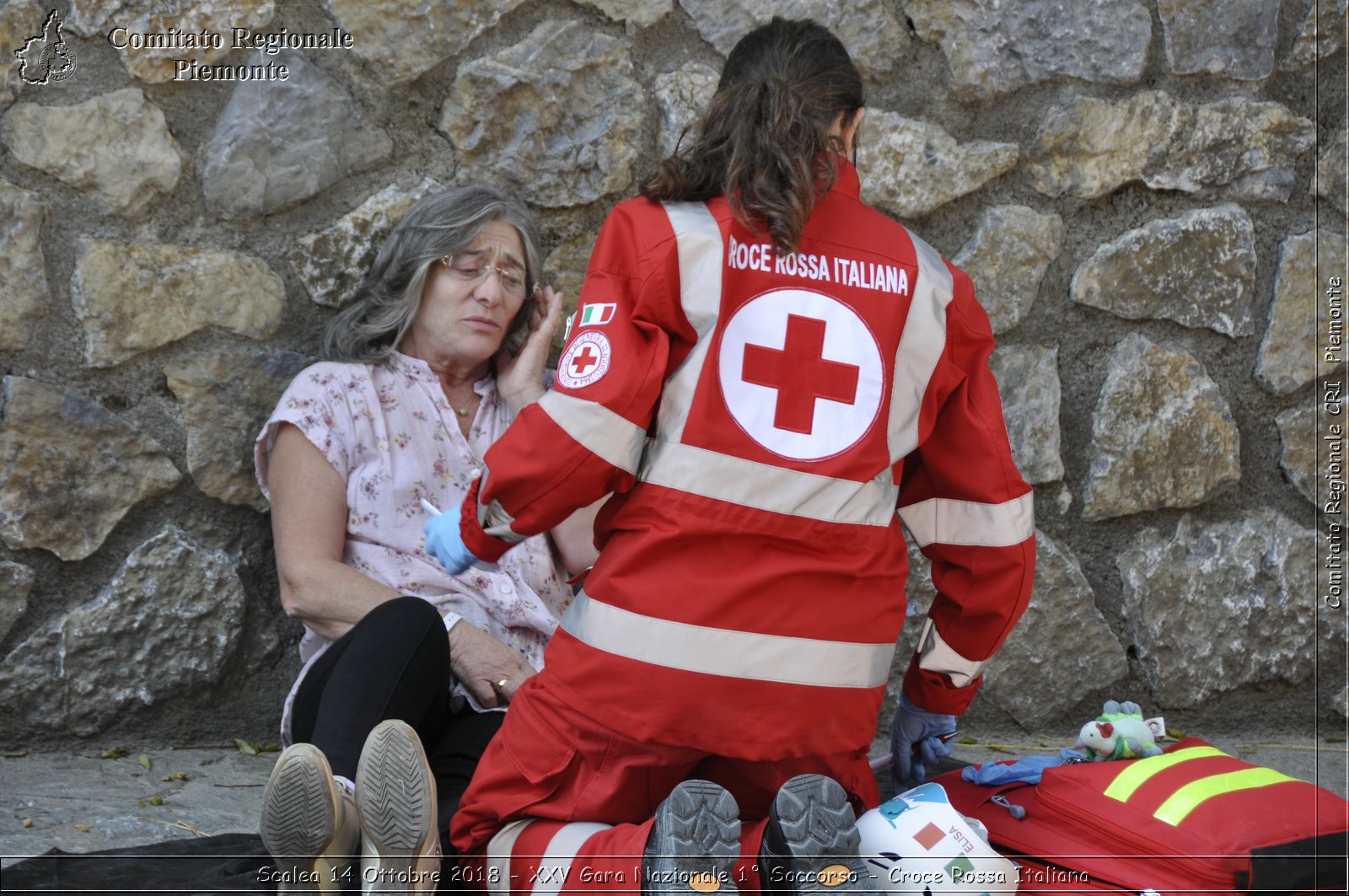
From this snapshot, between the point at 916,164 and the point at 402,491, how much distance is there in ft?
4.03

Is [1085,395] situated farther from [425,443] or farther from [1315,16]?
[425,443]

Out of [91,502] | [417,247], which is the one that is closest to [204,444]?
[91,502]

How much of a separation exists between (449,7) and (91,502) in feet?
3.67

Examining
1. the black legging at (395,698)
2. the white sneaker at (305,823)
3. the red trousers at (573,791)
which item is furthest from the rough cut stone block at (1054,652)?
the white sneaker at (305,823)

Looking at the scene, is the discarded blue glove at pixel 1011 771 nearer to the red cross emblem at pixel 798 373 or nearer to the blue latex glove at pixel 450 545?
the red cross emblem at pixel 798 373

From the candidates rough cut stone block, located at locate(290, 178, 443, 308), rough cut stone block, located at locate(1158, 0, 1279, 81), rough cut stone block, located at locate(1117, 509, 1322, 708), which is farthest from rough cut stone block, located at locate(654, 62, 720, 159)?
rough cut stone block, located at locate(1117, 509, 1322, 708)

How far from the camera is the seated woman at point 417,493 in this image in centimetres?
192

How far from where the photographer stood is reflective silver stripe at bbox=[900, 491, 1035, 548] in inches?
69.8

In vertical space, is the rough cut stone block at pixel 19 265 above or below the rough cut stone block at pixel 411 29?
below

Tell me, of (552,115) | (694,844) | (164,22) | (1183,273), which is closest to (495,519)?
(694,844)

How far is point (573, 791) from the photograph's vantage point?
62.5 inches

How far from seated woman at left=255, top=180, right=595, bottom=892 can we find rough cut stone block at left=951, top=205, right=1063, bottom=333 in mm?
883

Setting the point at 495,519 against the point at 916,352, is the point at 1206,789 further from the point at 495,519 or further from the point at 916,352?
the point at 495,519

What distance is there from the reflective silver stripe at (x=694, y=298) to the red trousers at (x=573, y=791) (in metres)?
0.40
